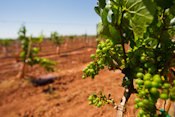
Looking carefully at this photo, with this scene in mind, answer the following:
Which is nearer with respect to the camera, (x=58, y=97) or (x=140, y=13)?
(x=140, y=13)

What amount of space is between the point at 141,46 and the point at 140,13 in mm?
308

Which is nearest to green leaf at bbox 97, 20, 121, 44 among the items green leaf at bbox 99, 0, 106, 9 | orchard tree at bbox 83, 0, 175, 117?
orchard tree at bbox 83, 0, 175, 117

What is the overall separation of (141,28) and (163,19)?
37cm

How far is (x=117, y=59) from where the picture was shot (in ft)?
3.25

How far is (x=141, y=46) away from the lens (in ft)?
3.10

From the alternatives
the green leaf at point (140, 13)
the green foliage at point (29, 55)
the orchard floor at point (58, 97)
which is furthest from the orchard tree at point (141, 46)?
the green foliage at point (29, 55)

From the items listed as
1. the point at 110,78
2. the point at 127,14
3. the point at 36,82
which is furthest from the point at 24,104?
the point at 127,14

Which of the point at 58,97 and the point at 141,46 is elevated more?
the point at 141,46

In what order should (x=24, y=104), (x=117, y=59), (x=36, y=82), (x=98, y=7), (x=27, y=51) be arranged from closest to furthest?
(x=98, y=7) → (x=117, y=59) → (x=24, y=104) → (x=36, y=82) → (x=27, y=51)

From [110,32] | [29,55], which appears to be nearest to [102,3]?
[110,32]

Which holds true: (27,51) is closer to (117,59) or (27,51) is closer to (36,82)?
(36,82)

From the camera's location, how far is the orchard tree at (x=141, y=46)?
66 cm

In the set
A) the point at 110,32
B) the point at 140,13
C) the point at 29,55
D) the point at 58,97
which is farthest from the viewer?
the point at 29,55

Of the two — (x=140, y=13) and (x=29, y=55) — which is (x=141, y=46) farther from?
(x=29, y=55)
